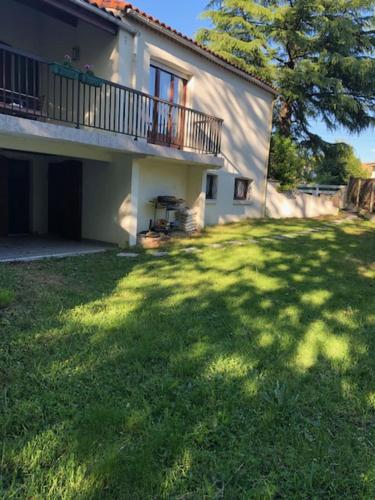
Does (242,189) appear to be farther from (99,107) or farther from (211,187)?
(99,107)

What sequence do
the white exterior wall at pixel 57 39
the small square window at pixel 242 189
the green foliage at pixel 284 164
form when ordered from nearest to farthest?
the white exterior wall at pixel 57 39
the small square window at pixel 242 189
the green foliage at pixel 284 164

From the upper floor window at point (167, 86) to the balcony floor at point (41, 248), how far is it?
4593 millimetres

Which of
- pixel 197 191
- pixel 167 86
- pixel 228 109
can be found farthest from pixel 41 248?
pixel 228 109

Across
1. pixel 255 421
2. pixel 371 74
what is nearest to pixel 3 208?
pixel 255 421

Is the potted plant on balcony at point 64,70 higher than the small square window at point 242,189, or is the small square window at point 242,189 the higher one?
the potted plant on balcony at point 64,70

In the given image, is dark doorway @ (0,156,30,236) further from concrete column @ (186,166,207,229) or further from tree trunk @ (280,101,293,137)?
tree trunk @ (280,101,293,137)

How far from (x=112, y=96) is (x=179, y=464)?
8.60 meters

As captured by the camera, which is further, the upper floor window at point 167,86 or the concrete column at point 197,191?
the concrete column at point 197,191

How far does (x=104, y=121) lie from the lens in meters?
8.73

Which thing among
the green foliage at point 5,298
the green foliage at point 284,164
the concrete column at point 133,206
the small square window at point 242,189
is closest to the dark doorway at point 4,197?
the concrete column at point 133,206

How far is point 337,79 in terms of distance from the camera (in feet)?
59.9

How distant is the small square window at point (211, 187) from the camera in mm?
13484

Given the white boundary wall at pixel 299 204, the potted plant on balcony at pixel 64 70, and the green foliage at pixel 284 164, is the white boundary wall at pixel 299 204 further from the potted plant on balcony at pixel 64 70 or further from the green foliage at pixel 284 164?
the potted plant on balcony at pixel 64 70

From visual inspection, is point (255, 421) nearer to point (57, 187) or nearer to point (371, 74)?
point (57, 187)
